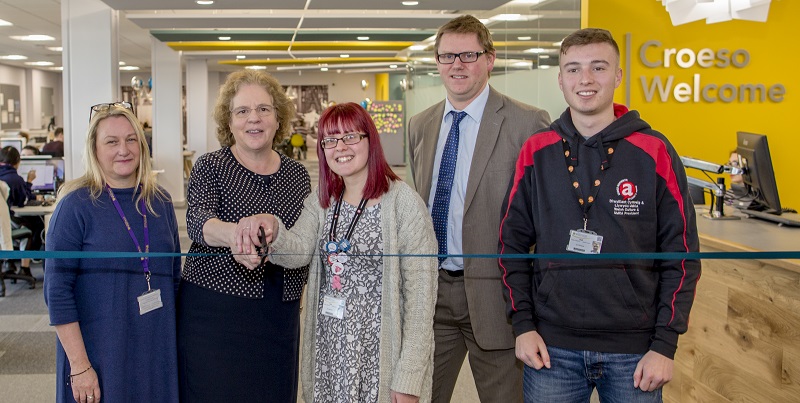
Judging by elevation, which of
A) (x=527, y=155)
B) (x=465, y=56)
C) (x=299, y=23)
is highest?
(x=299, y=23)

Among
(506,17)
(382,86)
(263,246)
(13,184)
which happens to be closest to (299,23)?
(506,17)

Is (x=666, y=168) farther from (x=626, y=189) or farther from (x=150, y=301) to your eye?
(x=150, y=301)

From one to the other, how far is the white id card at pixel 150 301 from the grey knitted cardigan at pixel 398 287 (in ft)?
1.23

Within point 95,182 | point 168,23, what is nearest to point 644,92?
point 95,182

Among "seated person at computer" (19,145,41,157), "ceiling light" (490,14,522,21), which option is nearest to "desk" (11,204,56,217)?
"seated person at computer" (19,145,41,157)

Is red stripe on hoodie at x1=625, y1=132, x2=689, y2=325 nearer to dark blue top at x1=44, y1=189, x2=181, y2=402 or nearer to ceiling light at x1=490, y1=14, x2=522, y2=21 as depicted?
dark blue top at x1=44, y1=189, x2=181, y2=402

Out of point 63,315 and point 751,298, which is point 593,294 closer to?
point 751,298

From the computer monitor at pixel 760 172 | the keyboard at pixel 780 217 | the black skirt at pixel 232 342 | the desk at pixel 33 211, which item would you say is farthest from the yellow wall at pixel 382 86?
the black skirt at pixel 232 342

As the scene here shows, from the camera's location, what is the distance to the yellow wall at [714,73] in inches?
265

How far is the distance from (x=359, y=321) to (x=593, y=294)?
634 mm

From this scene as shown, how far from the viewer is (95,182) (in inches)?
92.7

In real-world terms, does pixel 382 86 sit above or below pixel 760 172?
above

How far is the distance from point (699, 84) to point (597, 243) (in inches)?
211

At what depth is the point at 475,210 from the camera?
2.54m
